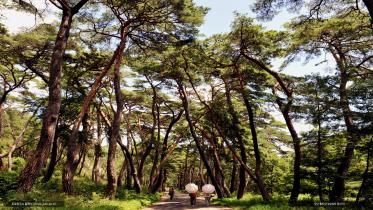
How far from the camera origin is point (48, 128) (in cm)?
1097

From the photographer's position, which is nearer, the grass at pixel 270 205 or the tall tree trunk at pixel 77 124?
the grass at pixel 270 205

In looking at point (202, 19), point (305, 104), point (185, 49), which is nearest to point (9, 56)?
point (185, 49)

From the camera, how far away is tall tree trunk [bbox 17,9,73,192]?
10.6 meters

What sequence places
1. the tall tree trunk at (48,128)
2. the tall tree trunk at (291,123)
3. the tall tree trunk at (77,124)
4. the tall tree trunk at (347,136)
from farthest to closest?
the tall tree trunk at (291,123) → the tall tree trunk at (77,124) → the tall tree trunk at (347,136) → the tall tree trunk at (48,128)

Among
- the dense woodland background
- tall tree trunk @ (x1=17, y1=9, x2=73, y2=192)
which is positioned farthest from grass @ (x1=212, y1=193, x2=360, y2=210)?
tall tree trunk @ (x1=17, y1=9, x2=73, y2=192)

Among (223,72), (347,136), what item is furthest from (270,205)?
(223,72)

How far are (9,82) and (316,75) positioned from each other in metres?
23.3

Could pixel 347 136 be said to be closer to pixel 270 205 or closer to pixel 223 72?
pixel 270 205

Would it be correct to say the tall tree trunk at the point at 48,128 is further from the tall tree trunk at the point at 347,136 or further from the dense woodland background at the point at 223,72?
the tall tree trunk at the point at 347,136

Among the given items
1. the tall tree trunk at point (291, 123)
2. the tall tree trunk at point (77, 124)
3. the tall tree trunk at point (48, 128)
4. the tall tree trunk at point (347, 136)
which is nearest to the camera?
the tall tree trunk at point (48, 128)

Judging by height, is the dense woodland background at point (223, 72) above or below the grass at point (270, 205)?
above

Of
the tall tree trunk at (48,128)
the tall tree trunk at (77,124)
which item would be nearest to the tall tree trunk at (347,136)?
the tall tree trunk at (77,124)

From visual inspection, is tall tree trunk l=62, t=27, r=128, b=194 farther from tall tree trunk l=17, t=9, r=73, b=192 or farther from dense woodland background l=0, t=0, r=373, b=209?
tall tree trunk l=17, t=9, r=73, b=192

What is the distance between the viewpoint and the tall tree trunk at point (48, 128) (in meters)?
10.6
